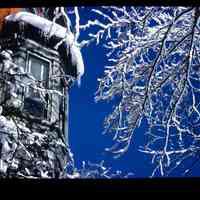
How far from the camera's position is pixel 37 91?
2787mm

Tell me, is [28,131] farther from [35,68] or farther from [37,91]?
[35,68]

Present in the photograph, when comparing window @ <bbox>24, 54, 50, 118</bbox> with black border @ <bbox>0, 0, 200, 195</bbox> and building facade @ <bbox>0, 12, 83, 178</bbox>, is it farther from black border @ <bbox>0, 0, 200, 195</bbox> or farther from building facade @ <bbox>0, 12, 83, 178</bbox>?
black border @ <bbox>0, 0, 200, 195</bbox>

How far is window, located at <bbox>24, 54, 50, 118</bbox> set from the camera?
9.02ft

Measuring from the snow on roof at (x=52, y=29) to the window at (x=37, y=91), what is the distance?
0.56 feet

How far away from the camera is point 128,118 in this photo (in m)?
2.93

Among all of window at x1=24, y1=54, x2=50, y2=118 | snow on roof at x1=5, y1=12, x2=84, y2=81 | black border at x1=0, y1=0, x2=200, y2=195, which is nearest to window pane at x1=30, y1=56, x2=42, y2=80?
window at x1=24, y1=54, x2=50, y2=118

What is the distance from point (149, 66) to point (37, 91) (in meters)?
0.69

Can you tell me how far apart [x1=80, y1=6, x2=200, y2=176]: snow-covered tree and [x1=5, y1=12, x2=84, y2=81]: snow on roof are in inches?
3.3
